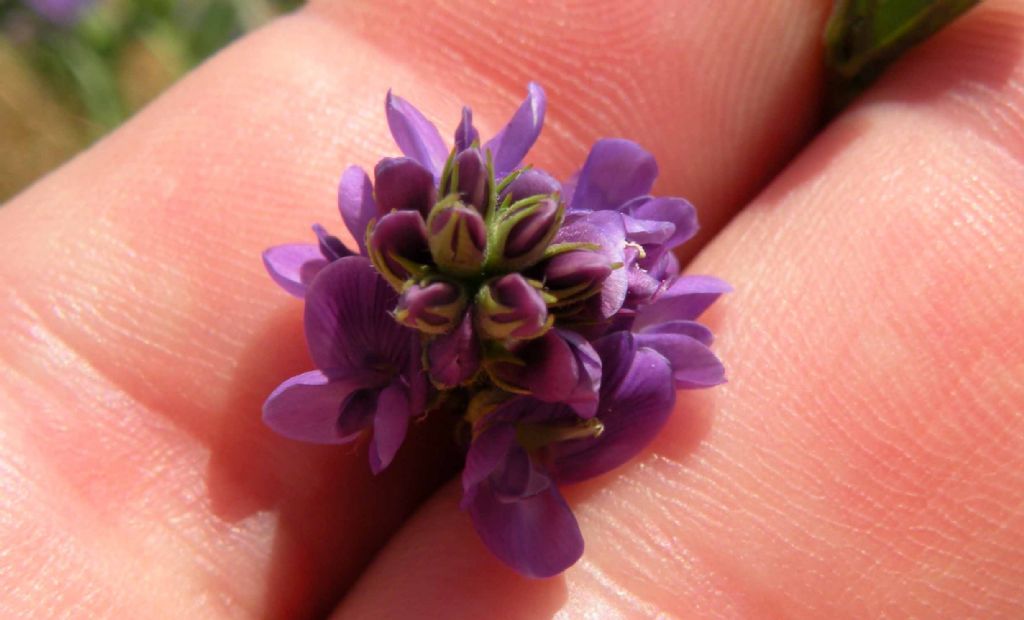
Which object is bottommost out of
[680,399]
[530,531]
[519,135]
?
[530,531]

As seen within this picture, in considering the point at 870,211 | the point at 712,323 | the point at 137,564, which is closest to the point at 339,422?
the point at 137,564

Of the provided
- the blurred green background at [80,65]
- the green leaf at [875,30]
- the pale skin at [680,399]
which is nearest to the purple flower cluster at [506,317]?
the pale skin at [680,399]

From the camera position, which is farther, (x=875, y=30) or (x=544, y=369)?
(x=875, y=30)

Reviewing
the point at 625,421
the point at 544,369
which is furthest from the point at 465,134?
the point at 625,421

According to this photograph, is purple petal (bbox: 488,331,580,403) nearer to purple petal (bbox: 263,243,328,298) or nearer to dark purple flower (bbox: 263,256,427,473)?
dark purple flower (bbox: 263,256,427,473)

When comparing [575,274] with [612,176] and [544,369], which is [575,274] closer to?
[544,369]

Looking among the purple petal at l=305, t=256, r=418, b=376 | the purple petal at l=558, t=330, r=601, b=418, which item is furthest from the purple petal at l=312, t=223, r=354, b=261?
the purple petal at l=558, t=330, r=601, b=418
